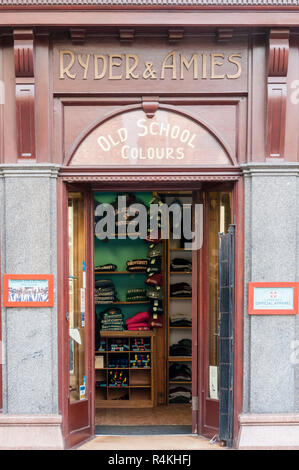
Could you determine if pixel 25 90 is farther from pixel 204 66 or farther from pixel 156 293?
pixel 156 293

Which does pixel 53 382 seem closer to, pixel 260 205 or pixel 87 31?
pixel 260 205

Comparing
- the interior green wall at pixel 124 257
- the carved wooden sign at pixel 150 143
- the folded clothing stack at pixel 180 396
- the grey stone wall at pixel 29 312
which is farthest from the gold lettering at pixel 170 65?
the folded clothing stack at pixel 180 396

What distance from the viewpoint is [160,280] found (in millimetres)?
7078

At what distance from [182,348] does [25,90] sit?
13.9 feet

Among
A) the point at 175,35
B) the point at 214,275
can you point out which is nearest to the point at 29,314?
the point at 214,275

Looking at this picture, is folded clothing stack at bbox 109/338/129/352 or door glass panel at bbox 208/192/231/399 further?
folded clothing stack at bbox 109/338/129/352

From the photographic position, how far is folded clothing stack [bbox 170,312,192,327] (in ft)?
23.3

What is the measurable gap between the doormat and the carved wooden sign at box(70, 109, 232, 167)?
3175mm

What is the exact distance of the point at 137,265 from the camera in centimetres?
726

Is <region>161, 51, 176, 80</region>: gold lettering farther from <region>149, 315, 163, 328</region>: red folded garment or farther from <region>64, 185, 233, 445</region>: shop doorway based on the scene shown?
<region>149, 315, 163, 328</region>: red folded garment

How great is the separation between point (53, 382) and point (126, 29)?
3768 millimetres

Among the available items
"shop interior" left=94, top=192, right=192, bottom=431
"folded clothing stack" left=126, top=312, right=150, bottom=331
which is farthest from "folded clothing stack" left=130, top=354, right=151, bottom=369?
"folded clothing stack" left=126, top=312, right=150, bottom=331

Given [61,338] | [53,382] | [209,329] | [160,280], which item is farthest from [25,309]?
[160,280]

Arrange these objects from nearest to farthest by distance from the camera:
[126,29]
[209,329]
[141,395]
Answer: [126,29]
[209,329]
[141,395]
